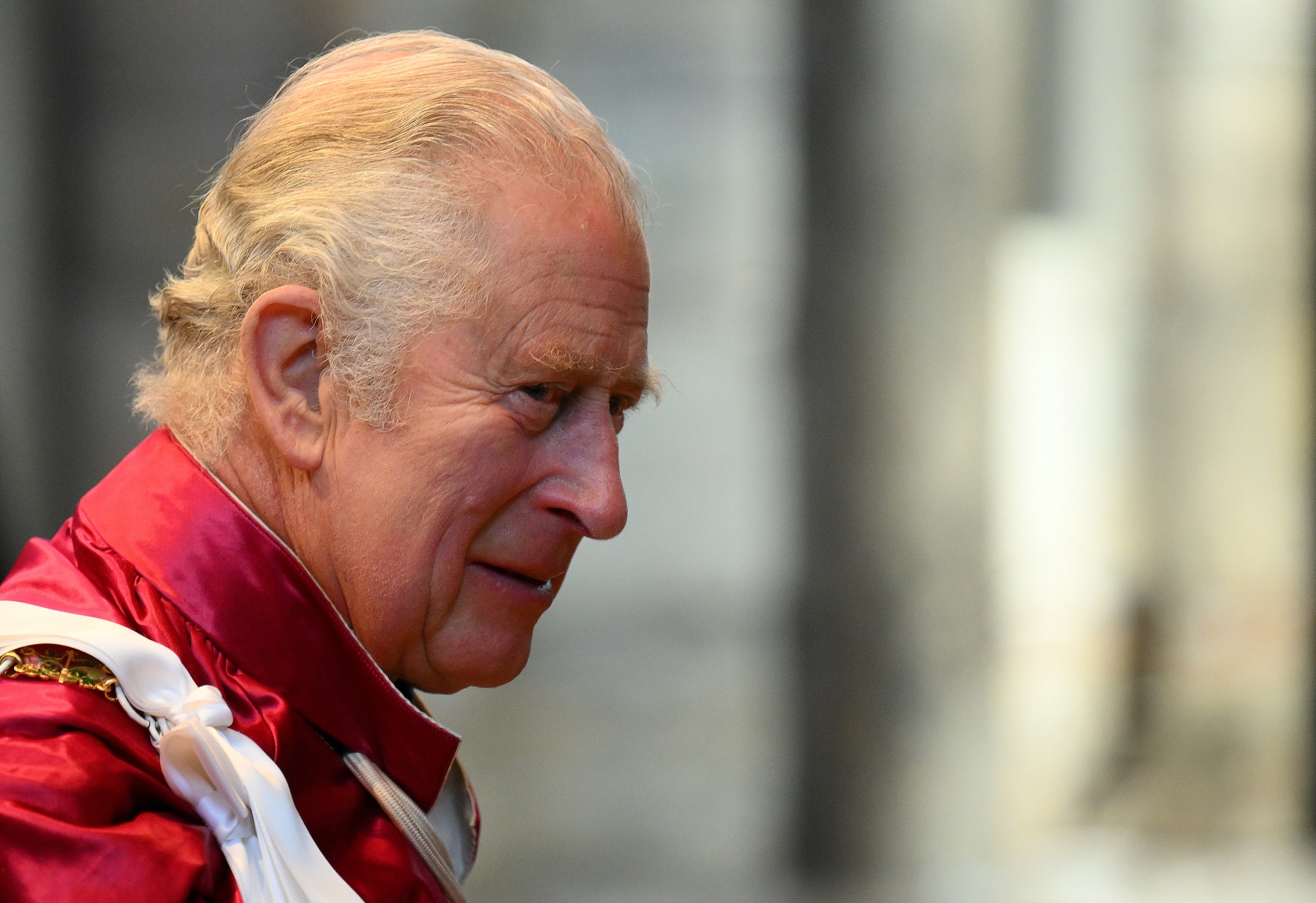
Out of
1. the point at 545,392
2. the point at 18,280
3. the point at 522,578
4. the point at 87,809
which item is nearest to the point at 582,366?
the point at 545,392

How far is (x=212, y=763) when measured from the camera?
3.68 ft

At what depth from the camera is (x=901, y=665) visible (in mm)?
4402

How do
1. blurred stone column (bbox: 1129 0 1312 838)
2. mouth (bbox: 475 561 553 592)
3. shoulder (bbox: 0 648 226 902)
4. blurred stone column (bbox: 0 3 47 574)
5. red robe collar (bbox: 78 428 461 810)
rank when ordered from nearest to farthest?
shoulder (bbox: 0 648 226 902)
red robe collar (bbox: 78 428 461 810)
mouth (bbox: 475 561 553 592)
blurred stone column (bbox: 0 3 47 574)
blurred stone column (bbox: 1129 0 1312 838)

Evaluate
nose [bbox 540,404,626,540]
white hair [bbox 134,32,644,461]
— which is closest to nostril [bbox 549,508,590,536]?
nose [bbox 540,404,626,540]

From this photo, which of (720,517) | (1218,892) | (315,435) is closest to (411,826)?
(315,435)

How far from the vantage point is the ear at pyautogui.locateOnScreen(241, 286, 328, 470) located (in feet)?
4.47

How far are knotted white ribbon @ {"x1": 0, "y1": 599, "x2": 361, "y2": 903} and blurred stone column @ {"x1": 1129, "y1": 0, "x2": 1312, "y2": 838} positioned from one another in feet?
13.1

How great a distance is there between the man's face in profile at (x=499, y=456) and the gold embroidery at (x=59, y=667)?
1.01 ft

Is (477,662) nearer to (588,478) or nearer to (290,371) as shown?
(588,478)

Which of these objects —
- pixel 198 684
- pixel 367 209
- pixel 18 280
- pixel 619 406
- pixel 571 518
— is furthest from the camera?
pixel 18 280

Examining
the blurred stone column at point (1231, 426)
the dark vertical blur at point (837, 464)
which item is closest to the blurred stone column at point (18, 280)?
the dark vertical blur at point (837, 464)

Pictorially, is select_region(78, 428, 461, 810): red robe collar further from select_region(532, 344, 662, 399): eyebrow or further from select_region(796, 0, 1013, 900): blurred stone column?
select_region(796, 0, 1013, 900): blurred stone column

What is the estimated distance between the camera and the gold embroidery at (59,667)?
1137mm

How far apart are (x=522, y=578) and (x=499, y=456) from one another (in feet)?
0.64
